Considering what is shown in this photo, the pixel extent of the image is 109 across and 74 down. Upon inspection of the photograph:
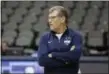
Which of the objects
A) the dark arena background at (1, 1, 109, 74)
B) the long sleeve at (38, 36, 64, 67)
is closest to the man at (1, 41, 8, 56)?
the dark arena background at (1, 1, 109, 74)

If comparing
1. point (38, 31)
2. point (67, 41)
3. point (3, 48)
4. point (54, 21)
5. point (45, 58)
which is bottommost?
point (3, 48)

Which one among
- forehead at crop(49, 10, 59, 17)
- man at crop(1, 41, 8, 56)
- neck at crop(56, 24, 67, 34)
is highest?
forehead at crop(49, 10, 59, 17)

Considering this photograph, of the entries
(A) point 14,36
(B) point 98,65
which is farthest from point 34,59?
(A) point 14,36

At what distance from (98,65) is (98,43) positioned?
120 centimetres

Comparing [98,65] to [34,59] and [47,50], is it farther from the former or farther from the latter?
[47,50]

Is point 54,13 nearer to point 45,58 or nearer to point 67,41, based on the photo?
point 67,41

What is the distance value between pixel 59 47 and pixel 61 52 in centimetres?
4

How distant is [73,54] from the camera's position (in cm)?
275

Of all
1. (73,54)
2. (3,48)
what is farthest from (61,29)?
(3,48)

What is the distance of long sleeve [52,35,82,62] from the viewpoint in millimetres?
2725

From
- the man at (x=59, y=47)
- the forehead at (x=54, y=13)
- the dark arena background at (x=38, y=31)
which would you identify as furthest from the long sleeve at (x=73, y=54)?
the dark arena background at (x=38, y=31)

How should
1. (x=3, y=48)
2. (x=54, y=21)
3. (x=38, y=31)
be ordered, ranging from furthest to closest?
1. (x=38, y=31)
2. (x=3, y=48)
3. (x=54, y=21)

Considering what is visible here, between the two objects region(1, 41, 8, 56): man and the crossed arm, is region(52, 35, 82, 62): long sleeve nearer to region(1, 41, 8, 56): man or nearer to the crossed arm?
the crossed arm

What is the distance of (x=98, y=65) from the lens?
603cm
